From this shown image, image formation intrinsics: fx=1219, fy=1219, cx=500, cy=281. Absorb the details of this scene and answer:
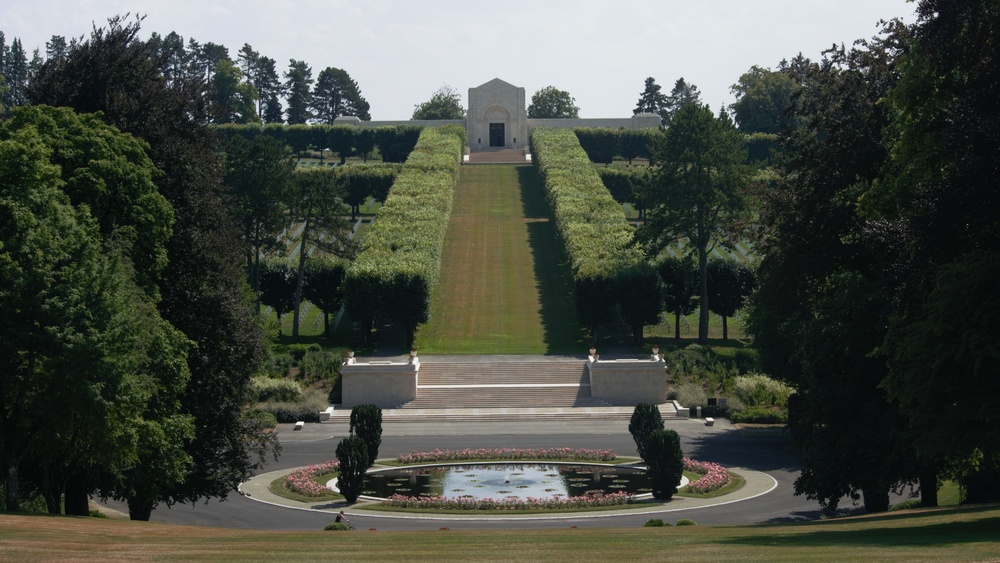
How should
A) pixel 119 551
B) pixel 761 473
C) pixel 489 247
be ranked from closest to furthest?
pixel 119 551
pixel 761 473
pixel 489 247

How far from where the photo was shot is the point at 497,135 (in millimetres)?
138000

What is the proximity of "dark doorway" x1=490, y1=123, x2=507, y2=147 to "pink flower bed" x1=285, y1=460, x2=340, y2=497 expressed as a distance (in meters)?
97.2

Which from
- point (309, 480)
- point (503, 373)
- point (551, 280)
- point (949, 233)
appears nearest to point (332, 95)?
point (551, 280)

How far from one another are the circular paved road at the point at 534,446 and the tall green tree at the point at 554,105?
402 feet

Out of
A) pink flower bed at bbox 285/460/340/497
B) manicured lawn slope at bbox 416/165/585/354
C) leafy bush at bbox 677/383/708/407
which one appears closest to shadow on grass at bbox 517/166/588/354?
manicured lawn slope at bbox 416/165/585/354

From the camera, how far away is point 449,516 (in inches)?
1375

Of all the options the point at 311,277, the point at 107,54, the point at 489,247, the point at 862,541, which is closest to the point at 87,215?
the point at 107,54

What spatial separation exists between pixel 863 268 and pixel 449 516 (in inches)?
548

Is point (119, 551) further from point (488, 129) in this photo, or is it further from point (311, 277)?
point (488, 129)

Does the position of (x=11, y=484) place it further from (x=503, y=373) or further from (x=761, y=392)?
(x=761, y=392)

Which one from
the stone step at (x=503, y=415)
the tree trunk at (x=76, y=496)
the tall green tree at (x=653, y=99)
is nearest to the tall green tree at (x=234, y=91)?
the tall green tree at (x=653, y=99)

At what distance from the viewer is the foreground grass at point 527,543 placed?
58.1 ft

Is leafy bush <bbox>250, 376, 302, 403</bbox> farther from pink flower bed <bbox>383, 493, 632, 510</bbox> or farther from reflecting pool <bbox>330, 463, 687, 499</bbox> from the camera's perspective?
pink flower bed <bbox>383, 493, 632, 510</bbox>

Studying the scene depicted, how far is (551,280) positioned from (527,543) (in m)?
56.5
